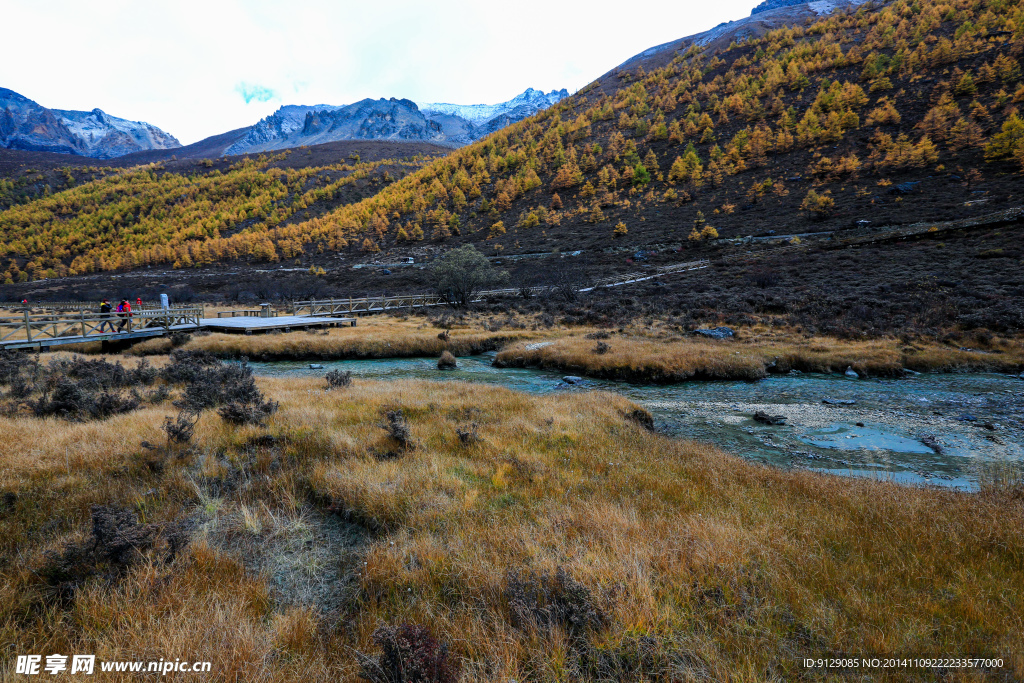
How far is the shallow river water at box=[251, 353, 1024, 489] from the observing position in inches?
290

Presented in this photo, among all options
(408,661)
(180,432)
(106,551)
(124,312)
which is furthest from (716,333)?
(124,312)

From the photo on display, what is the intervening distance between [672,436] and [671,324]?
15.9 meters

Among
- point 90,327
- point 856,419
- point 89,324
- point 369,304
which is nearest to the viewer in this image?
point 856,419

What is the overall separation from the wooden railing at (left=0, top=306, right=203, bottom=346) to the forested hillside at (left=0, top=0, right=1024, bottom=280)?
50.4 m

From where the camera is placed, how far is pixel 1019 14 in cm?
6988

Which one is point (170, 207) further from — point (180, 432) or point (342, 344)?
point (180, 432)

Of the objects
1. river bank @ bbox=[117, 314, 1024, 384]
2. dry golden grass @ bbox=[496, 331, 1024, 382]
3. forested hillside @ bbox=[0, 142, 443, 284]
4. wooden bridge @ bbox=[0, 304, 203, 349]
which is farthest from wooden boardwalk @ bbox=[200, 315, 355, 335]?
forested hillside @ bbox=[0, 142, 443, 284]

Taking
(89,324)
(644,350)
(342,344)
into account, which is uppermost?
(89,324)

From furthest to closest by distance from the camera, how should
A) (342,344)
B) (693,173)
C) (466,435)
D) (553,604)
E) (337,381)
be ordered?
(693,173) < (342,344) < (337,381) < (466,435) < (553,604)

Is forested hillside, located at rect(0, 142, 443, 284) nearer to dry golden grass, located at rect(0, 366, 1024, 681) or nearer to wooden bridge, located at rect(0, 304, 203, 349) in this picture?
wooden bridge, located at rect(0, 304, 203, 349)

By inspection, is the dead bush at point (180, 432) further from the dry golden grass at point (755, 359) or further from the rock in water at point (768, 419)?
the rock in water at point (768, 419)

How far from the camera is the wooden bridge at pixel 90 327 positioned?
1669 centimetres

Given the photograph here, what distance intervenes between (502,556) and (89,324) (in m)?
26.8

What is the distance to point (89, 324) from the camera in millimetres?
19047
